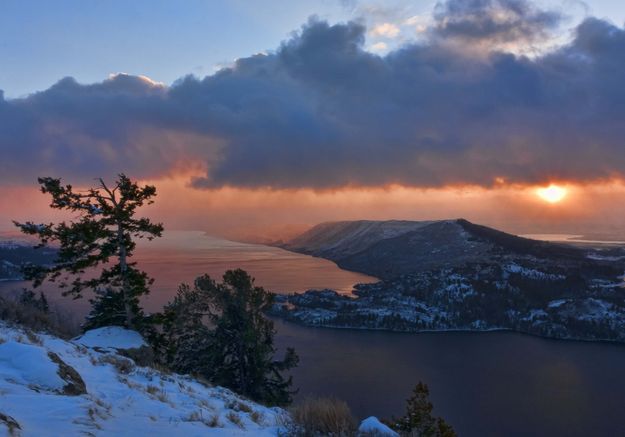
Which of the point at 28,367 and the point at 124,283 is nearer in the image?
the point at 28,367

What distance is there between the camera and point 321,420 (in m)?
9.34

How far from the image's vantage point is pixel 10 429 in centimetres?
580

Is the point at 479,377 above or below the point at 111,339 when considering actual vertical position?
below

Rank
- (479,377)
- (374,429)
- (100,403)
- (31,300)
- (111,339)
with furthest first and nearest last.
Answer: (479,377) → (31,300) → (111,339) → (374,429) → (100,403)

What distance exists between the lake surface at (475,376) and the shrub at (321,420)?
48736 millimetres

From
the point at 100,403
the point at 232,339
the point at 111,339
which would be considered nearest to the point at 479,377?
the point at 232,339

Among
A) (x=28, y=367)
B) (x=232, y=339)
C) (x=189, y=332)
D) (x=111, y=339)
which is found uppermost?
(x=28, y=367)

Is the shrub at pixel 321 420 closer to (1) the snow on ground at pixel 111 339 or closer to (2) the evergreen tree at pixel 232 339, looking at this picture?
(1) the snow on ground at pixel 111 339

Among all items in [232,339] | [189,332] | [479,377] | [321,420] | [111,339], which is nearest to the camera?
[321,420]

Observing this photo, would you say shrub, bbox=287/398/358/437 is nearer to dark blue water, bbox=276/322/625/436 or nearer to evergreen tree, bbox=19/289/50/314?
evergreen tree, bbox=19/289/50/314

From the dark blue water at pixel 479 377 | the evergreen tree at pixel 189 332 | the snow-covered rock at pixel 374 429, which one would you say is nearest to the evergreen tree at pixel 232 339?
the evergreen tree at pixel 189 332

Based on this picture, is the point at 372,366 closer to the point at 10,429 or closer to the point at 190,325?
the point at 190,325

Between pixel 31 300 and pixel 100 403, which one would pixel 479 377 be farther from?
pixel 100 403

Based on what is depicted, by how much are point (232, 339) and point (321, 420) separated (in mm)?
27752
